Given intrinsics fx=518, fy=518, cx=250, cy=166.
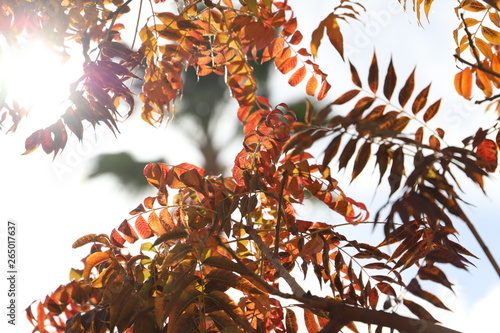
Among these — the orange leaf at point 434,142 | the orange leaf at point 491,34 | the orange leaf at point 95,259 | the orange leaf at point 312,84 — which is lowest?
the orange leaf at point 434,142

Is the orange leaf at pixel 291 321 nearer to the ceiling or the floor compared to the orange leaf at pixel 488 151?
nearer to the floor

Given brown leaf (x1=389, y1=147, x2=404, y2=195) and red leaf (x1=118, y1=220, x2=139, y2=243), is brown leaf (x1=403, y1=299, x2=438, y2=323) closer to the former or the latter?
brown leaf (x1=389, y1=147, x2=404, y2=195)

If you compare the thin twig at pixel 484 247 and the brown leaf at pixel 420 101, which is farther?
the brown leaf at pixel 420 101

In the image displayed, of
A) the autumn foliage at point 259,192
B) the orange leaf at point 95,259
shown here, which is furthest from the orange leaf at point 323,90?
the orange leaf at point 95,259

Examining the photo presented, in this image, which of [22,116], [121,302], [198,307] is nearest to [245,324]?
[198,307]

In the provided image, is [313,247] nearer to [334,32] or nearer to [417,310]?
[417,310]

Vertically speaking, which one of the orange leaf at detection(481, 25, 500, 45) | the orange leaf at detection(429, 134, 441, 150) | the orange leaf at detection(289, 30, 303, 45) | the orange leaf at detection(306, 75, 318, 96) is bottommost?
the orange leaf at detection(429, 134, 441, 150)

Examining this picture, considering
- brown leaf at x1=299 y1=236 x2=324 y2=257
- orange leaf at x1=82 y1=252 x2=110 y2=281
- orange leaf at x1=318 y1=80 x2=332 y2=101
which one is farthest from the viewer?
orange leaf at x1=318 y1=80 x2=332 y2=101

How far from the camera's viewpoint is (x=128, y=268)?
1.04 m

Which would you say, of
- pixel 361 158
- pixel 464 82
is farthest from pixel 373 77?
pixel 464 82

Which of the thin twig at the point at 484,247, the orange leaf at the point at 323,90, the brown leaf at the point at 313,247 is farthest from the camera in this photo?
the orange leaf at the point at 323,90

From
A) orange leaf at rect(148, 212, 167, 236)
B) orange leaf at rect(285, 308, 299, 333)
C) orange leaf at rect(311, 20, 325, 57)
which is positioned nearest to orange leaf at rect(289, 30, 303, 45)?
orange leaf at rect(311, 20, 325, 57)

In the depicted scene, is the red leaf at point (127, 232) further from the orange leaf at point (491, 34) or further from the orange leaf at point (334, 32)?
the orange leaf at point (491, 34)

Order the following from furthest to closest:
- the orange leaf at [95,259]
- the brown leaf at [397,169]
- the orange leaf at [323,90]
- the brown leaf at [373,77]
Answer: the orange leaf at [323,90]
the orange leaf at [95,259]
the brown leaf at [373,77]
the brown leaf at [397,169]
